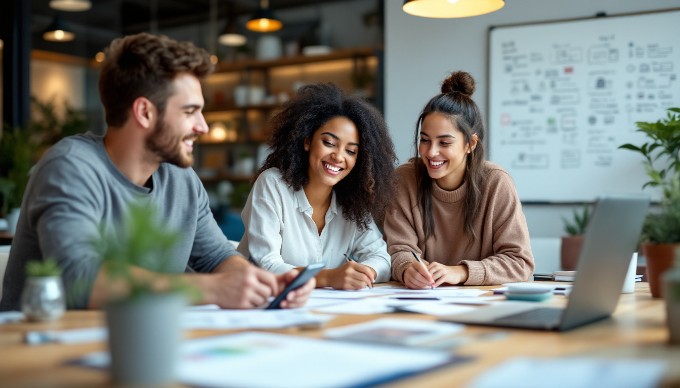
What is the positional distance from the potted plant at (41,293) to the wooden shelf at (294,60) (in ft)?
19.6

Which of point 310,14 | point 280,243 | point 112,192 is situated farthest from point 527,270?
point 310,14

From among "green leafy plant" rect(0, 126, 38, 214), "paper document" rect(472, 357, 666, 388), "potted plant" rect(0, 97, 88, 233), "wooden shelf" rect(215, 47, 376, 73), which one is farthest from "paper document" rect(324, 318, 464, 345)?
"wooden shelf" rect(215, 47, 376, 73)

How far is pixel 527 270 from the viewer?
2.51 m

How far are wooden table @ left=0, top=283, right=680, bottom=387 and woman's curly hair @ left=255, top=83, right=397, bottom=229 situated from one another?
1172 millimetres

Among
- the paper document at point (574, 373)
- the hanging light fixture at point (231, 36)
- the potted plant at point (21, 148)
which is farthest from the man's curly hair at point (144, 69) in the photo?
the hanging light fixture at point (231, 36)

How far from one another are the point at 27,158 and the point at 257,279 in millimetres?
4280

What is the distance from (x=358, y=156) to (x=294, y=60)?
17.4 feet

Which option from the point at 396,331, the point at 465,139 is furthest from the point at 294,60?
the point at 396,331

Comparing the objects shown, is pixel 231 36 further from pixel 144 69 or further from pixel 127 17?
→ pixel 144 69

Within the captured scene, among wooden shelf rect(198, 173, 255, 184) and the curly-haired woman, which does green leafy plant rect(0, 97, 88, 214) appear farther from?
the curly-haired woman

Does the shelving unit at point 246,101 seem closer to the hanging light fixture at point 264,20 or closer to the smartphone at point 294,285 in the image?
the hanging light fixture at point 264,20

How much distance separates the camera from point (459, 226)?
2.77 meters

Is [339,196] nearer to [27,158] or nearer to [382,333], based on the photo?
[382,333]

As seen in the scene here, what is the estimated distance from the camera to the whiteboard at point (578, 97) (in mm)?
4633
